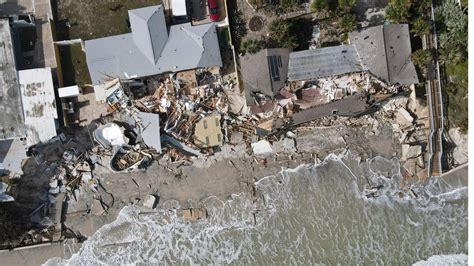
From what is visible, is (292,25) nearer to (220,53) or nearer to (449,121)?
(220,53)

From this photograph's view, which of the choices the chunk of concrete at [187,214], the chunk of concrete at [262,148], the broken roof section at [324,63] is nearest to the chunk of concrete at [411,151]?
the broken roof section at [324,63]

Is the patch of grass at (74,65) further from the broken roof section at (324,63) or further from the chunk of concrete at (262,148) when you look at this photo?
the broken roof section at (324,63)

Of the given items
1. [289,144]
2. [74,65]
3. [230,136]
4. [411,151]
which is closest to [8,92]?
[74,65]

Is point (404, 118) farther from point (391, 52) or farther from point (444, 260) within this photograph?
point (444, 260)

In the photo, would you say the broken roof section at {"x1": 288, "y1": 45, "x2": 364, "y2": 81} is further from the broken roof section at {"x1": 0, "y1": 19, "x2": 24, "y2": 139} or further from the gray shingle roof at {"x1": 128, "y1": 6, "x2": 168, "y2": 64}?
the broken roof section at {"x1": 0, "y1": 19, "x2": 24, "y2": 139}

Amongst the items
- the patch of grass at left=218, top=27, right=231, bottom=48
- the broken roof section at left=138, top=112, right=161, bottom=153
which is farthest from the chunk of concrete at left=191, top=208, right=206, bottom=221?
the patch of grass at left=218, top=27, right=231, bottom=48
